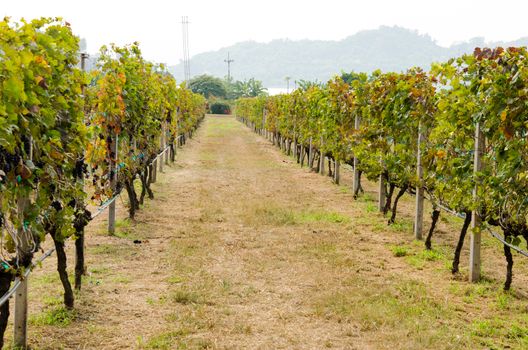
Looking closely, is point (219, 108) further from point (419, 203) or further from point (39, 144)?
point (39, 144)

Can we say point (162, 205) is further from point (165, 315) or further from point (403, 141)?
point (165, 315)

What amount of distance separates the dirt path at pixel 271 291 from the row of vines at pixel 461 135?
792 mm

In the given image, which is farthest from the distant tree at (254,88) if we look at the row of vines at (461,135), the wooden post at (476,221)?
the wooden post at (476,221)

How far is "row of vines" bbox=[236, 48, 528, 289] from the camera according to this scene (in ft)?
19.8

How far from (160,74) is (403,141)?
7.53 meters

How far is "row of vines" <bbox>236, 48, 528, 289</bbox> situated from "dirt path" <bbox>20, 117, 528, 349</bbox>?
792mm

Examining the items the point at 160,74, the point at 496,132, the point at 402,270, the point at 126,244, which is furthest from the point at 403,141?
the point at 160,74

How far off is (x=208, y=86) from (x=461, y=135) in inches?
3414

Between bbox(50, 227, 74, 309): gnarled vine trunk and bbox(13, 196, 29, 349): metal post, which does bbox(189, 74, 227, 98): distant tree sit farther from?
bbox(13, 196, 29, 349): metal post

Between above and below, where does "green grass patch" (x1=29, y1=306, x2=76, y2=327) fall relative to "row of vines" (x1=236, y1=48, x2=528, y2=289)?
below

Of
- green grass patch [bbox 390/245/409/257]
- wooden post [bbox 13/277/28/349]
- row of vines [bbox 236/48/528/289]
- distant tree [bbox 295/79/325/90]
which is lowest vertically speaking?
green grass patch [bbox 390/245/409/257]

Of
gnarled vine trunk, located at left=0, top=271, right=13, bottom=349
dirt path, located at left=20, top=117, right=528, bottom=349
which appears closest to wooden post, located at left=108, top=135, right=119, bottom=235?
dirt path, located at left=20, top=117, right=528, bottom=349

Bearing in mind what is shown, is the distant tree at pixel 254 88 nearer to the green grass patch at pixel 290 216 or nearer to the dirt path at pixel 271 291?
the green grass patch at pixel 290 216

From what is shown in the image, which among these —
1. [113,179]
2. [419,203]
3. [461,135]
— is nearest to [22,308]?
[113,179]
